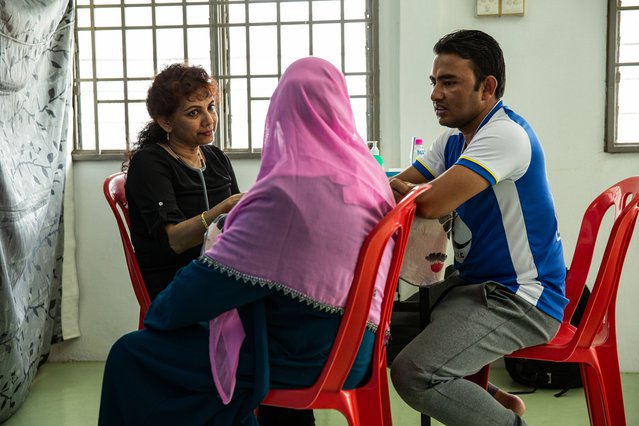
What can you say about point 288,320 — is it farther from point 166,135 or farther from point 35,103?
point 35,103

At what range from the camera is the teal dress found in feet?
4.71

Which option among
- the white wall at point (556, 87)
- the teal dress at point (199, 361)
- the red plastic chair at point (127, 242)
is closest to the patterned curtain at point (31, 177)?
the red plastic chair at point (127, 242)

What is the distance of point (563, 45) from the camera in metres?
3.14

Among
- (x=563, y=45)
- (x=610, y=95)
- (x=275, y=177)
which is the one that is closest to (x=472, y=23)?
(x=563, y=45)

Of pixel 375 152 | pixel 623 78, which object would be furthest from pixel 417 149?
pixel 623 78

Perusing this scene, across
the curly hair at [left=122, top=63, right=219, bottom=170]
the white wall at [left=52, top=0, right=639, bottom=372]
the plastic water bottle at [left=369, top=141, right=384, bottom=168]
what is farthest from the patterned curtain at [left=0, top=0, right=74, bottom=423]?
the white wall at [left=52, top=0, right=639, bottom=372]

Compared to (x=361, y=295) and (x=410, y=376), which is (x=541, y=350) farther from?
(x=361, y=295)

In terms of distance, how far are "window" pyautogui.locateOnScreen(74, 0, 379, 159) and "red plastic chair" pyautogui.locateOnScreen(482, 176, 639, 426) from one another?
62.2 inches

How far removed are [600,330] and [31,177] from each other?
2.28 m

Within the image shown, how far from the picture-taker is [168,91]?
2311 mm

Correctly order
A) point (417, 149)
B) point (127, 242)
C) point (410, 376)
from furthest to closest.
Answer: point (417, 149), point (127, 242), point (410, 376)

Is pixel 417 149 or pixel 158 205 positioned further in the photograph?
pixel 417 149

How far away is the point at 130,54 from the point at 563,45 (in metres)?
2.07

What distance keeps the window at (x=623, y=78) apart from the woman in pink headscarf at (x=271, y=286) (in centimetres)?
205
